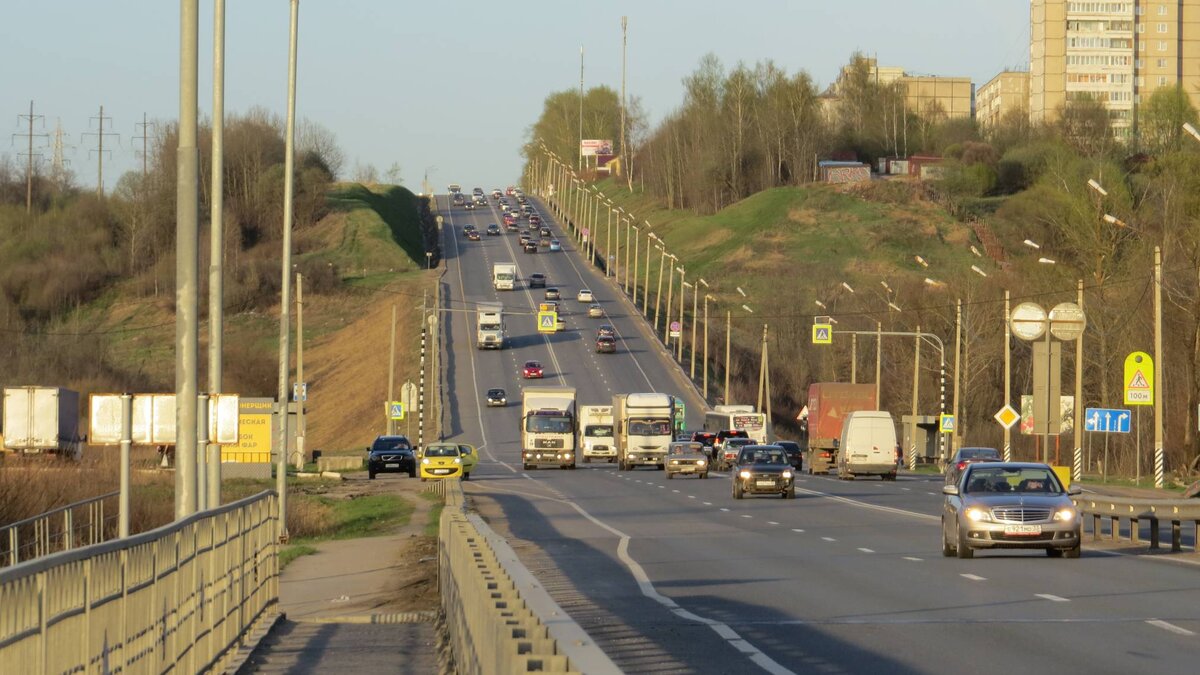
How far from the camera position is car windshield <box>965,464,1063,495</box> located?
82.8 feet

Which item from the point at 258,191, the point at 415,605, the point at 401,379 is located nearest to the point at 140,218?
the point at 258,191

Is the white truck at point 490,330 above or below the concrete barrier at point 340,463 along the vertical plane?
above

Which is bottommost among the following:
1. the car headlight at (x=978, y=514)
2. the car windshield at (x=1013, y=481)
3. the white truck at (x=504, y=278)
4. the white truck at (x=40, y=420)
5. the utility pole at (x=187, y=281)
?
the car headlight at (x=978, y=514)

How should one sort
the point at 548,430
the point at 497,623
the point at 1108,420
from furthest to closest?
the point at 548,430 < the point at 1108,420 < the point at 497,623

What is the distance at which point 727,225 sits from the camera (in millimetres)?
179500

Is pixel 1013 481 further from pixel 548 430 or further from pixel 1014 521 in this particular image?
pixel 548 430

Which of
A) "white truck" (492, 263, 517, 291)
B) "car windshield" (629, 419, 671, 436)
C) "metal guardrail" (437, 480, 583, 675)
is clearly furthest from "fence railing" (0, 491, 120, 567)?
"white truck" (492, 263, 517, 291)

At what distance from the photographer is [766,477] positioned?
45031 millimetres

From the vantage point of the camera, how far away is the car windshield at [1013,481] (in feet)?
82.8

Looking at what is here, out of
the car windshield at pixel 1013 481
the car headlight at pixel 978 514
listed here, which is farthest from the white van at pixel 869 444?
the car headlight at pixel 978 514

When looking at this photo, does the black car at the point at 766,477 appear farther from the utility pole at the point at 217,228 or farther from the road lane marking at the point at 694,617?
the utility pole at the point at 217,228

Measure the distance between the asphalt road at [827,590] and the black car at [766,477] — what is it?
40cm

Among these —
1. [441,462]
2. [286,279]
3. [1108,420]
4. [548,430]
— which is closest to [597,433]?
[548,430]

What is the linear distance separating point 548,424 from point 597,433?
818 cm
